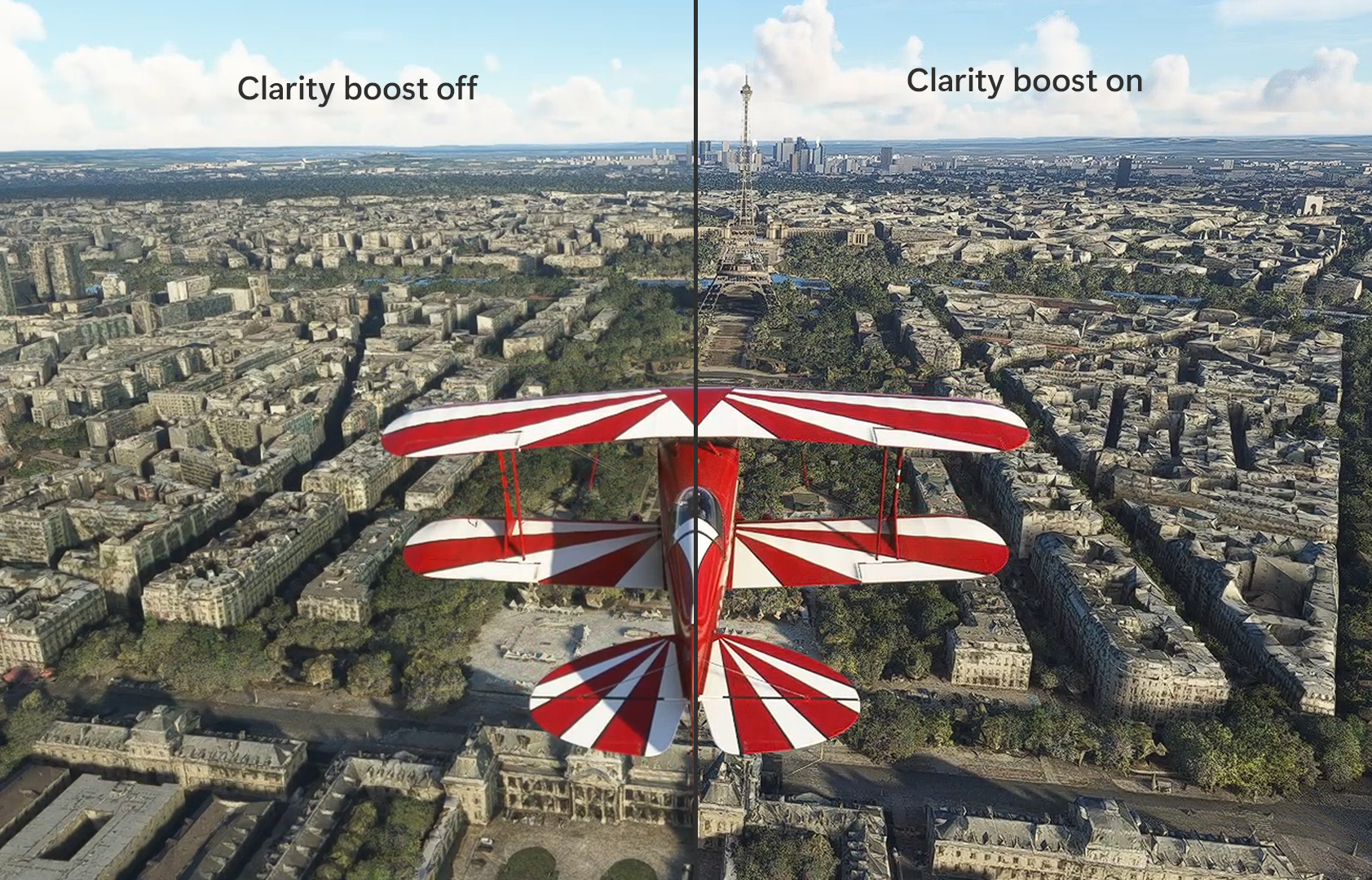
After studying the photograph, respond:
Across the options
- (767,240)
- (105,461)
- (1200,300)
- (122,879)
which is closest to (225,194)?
(767,240)

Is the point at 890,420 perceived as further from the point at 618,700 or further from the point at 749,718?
the point at 618,700

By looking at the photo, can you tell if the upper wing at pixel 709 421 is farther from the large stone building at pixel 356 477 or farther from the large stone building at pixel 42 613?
the large stone building at pixel 356 477

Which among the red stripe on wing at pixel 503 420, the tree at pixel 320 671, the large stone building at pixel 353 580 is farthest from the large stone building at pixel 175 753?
the red stripe on wing at pixel 503 420

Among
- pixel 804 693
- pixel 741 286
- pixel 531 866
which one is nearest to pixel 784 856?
pixel 531 866

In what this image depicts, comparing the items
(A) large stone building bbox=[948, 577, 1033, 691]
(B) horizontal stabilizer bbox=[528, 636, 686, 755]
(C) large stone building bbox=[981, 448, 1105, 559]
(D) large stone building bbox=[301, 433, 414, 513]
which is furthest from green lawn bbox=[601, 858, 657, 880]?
(D) large stone building bbox=[301, 433, 414, 513]

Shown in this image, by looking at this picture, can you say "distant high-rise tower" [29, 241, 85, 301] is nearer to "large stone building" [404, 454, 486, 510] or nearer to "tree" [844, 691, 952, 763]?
"large stone building" [404, 454, 486, 510]

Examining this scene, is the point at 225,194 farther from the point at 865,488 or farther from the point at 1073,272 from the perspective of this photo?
the point at 865,488
